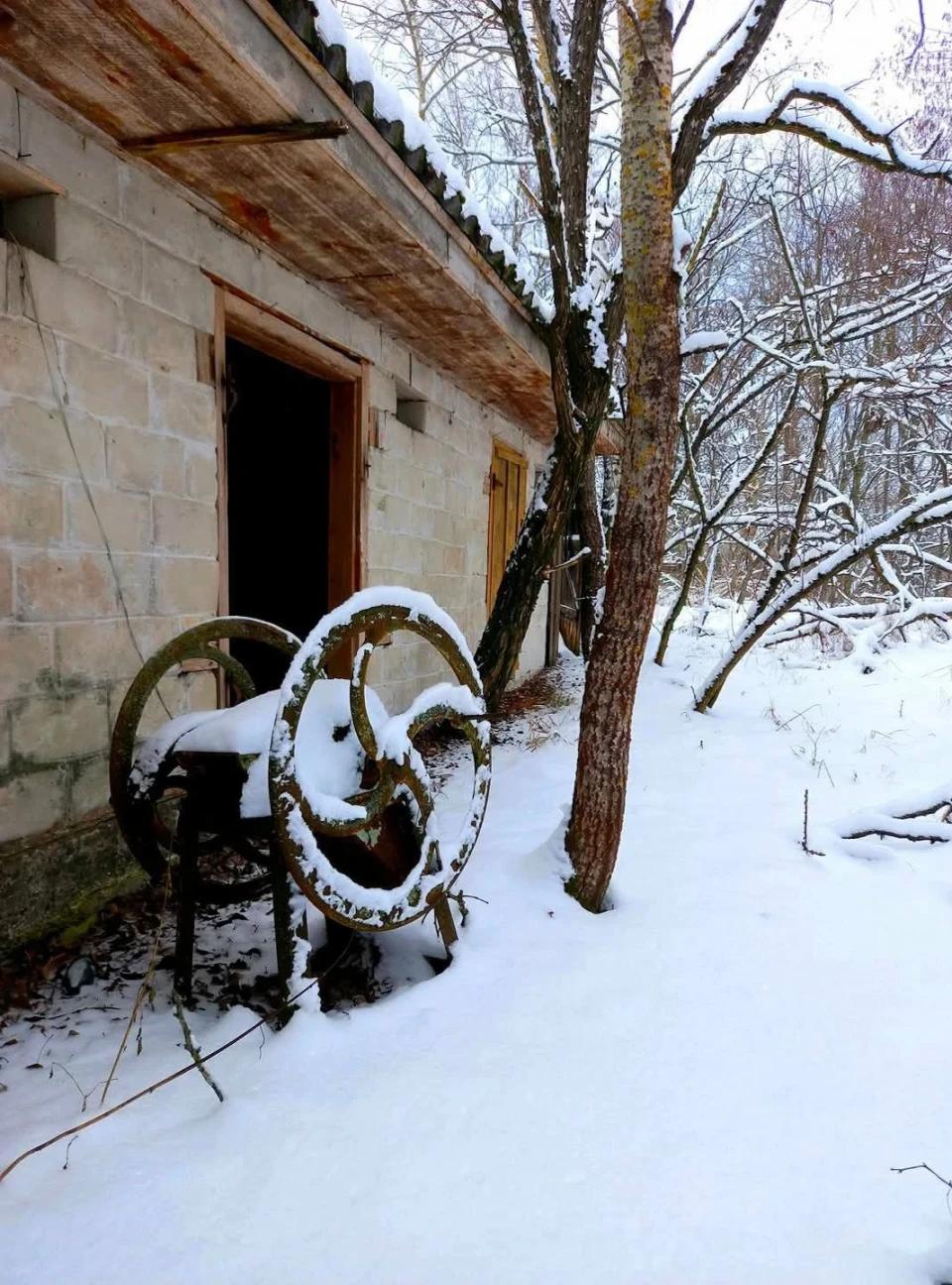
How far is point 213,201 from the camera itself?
3.02 m

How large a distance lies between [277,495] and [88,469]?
7.14 ft

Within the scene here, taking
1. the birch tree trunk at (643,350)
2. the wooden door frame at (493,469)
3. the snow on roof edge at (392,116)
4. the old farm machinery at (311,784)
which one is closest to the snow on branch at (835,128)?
the snow on roof edge at (392,116)

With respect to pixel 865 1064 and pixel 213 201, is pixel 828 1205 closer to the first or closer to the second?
pixel 865 1064

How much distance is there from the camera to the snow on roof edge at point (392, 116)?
7.48ft

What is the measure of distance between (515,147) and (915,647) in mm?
8176

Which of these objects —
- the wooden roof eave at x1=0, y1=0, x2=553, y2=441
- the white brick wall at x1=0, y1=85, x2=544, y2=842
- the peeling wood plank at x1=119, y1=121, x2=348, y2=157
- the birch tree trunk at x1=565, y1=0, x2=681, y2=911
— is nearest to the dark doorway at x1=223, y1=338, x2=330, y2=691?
the wooden roof eave at x1=0, y1=0, x2=553, y2=441

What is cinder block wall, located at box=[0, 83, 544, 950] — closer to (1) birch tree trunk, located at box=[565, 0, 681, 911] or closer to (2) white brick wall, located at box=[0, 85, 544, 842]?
(2) white brick wall, located at box=[0, 85, 544, 842]

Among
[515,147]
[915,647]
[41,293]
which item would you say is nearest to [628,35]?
[41,293]

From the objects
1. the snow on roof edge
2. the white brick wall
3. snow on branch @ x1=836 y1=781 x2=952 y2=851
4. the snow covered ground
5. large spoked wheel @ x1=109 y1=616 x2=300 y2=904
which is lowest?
the snow covered ground

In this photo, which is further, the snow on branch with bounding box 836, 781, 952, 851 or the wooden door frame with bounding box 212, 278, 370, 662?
the wooden door frame with bounding box 212, 278, 370, 662

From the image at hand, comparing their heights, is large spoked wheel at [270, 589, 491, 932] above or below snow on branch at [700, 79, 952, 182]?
below

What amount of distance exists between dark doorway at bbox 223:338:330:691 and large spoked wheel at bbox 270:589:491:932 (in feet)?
8.04

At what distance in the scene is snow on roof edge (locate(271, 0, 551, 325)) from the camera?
228 cm

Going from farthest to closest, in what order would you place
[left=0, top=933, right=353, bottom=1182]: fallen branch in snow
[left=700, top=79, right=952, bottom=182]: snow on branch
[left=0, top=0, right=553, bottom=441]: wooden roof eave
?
[left=700, top=79, right=952, bottom=182]: snow on branch, [left=0, top=0, right=553, bottom=441]: wooden roof eave, [left=0, top=933, right=353, bottom=1182]: fallen branch in snow
